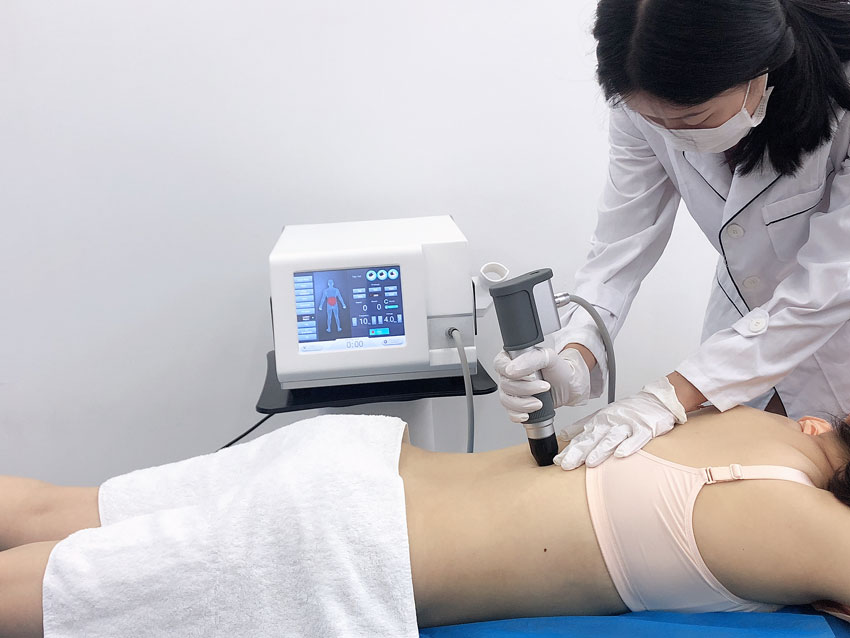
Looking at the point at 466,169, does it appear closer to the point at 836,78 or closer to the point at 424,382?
the point at 424,382

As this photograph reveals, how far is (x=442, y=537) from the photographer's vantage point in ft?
3.48

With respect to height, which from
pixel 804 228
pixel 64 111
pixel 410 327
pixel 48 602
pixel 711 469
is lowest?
pixel 48 602

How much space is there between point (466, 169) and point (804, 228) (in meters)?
0.86

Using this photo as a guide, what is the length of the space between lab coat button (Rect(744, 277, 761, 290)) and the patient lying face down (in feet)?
1.07

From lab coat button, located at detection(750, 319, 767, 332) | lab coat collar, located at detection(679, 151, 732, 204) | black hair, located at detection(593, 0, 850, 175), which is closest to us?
black hair, located at detection(593, 0, 850, 175)

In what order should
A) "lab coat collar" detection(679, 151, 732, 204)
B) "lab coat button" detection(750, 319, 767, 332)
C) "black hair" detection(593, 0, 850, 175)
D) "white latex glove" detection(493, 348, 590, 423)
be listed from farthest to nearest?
1. "lab coat collar" detection(679, 151, 732, 204)
2. "lab coat button" detection(750, 319, 767, 332)
3. "white latex glove" detection(493, 348, 590, 423)
4. "black hair" detection(593, 0, 850, 175)

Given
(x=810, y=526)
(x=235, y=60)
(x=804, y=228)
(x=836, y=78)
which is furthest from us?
(x=235, y=60)

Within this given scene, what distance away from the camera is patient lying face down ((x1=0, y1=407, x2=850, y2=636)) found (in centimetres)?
99

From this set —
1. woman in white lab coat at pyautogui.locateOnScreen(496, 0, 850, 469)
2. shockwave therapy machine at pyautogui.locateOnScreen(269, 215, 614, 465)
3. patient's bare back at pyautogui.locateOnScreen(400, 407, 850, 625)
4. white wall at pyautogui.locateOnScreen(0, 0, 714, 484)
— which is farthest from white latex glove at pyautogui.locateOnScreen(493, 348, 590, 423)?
white wall at pyautogui.locateOnScreen(0, 0, 714, 484)

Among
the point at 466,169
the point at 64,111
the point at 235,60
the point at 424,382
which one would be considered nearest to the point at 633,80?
the point at 424,382

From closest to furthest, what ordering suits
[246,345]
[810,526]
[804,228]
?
[810,526], [804,228], [246,345]

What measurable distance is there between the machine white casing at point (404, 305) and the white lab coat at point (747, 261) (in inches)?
8.7

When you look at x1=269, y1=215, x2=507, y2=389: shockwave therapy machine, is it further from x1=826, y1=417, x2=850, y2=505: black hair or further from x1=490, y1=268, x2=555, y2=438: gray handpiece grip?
x1=826, y1=417, x2=850, y2=505: black hair

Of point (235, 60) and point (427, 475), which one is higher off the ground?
point (235, 60)
